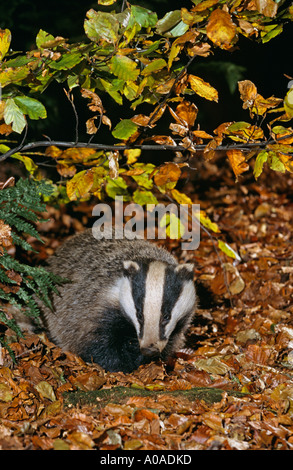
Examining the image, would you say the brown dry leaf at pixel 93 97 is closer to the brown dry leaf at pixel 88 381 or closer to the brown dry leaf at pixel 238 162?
the brown dry leaf at pixel 238 162

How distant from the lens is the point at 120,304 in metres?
4.05

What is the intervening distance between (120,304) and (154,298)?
1.47ft

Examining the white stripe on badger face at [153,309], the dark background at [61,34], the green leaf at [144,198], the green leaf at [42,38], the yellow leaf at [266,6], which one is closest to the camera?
the yellow leaf at [266,6]

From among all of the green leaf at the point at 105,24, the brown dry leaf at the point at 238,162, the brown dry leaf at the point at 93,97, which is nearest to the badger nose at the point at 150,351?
the brown dry leaf at the point at 238,162

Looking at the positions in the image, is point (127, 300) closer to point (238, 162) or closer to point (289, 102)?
point (238, 162)

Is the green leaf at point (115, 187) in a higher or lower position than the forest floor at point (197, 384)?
higher

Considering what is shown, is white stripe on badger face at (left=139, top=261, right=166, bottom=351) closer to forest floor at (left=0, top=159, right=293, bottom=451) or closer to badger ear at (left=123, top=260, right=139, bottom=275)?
badger ear at (left=123, top=260, right=139, bottom=275)

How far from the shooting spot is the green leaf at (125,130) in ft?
10.7

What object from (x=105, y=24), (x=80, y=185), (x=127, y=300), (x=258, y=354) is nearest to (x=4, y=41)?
(x=105, y=24)

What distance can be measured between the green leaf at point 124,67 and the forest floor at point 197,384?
6.48 ft

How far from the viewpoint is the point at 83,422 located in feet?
9.34

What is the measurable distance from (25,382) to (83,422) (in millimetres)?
694

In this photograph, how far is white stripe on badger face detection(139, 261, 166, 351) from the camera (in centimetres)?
363
